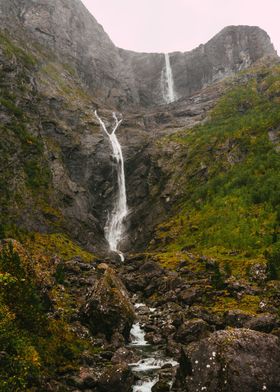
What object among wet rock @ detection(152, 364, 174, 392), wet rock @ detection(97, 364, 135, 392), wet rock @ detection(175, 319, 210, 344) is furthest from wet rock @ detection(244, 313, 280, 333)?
wet rock @ detection(97, 364, 135, 392)

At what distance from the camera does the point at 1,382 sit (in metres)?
18.5

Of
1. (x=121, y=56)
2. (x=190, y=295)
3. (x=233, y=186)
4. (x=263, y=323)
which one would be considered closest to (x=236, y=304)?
(x=190, y=295)

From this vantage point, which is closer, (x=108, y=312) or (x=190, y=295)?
(x=108, y=312)

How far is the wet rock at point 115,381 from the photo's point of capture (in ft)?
88.2

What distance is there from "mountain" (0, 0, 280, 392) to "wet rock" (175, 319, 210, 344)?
12 centimetres

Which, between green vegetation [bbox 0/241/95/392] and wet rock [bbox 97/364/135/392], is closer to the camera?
green vegetation [bbox 0/241/95/392]

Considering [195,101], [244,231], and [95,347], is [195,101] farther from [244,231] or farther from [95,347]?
[95,347]

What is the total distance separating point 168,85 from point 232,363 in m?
157

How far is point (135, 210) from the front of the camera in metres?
98.8

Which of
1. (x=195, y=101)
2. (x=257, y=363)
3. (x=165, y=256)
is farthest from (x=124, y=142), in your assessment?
(x=257, y=363)

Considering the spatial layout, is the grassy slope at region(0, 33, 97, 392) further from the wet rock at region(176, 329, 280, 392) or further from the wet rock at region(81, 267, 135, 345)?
the wet rock at region(176, 329, 280, 392)

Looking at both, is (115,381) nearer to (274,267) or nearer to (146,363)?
(146,363)

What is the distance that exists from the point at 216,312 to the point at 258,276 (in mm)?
10565

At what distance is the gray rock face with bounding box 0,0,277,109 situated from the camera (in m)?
153
